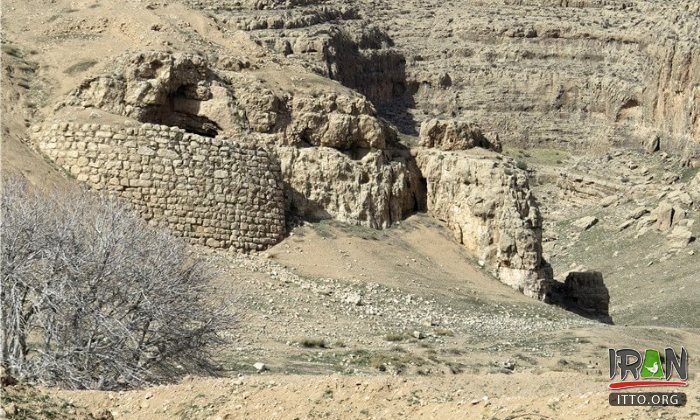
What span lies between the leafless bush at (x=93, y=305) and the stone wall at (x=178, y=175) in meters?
10.6

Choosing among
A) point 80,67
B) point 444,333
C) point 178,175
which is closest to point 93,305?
point 444,333

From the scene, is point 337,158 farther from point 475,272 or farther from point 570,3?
point 570,3

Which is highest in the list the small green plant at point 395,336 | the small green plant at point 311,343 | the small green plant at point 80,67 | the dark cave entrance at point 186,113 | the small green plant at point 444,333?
the small green plant at point 80,67

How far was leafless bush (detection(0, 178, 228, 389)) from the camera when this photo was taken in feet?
60.9

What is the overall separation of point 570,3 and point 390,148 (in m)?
54.5

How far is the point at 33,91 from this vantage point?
3359cm

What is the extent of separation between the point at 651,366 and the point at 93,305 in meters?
7.45

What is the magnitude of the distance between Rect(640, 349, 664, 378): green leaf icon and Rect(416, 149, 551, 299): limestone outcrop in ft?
69.2

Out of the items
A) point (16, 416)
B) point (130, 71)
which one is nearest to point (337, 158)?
point (130, 71)

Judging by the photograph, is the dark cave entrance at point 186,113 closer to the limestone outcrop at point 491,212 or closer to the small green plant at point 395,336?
the limestone outcrop at point 491,212

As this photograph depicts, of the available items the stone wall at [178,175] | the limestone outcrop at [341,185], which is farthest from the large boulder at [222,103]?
the stone wall at [178,175]

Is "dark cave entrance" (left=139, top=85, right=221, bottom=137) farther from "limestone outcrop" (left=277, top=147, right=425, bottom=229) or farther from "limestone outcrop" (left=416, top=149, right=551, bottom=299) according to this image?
"limestone outcrop" (left=416, top=149, right=551, bottom=299)

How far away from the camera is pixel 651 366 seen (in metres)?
15.4

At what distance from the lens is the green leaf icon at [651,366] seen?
1533cm
